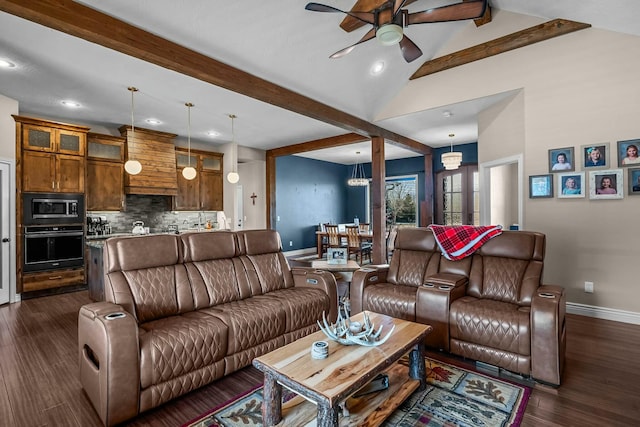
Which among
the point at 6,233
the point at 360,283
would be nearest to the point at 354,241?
the point at 360,283

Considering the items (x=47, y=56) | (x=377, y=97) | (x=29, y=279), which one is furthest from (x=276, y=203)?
(x=47, y=56)

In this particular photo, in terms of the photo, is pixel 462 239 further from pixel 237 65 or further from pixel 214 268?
pixel 237 65

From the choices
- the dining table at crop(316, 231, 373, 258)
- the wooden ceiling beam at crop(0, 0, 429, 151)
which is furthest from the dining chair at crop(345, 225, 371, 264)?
the wooden ceiling beam at crop(0, 0, 429, 151)

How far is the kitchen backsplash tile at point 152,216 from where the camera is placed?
6.20 meters

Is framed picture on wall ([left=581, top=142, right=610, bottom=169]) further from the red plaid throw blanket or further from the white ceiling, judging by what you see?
the red plaid throw blanket

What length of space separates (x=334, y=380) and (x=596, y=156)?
13.3ft

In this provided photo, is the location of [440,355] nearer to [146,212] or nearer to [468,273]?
[468,273]

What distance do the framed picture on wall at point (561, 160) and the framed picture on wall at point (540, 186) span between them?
0.12 metres

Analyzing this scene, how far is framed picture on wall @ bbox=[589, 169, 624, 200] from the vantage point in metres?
3.56

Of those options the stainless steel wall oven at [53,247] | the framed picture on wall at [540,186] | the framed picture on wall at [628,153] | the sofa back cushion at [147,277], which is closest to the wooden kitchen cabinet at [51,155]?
the stainless steel wall oven at [53,247]

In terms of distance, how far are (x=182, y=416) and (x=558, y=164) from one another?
4653 mm

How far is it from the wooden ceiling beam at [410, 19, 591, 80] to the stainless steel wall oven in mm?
6041

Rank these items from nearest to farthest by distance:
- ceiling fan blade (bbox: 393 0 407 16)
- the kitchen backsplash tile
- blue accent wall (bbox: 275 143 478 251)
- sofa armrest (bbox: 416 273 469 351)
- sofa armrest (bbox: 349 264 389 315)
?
ceiling fan blade (bbox: 393 0 407 16) → sofa armrest (bbox: 416 273 469 351) → sofa armrest (bbox: 349 264 389 315) → the kitchen backsplash tile → blue accent wall (bbox: 275 143 478 251)

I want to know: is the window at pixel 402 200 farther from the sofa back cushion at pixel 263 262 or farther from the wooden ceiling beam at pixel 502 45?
the sofa back cushion at pixel 263 262
